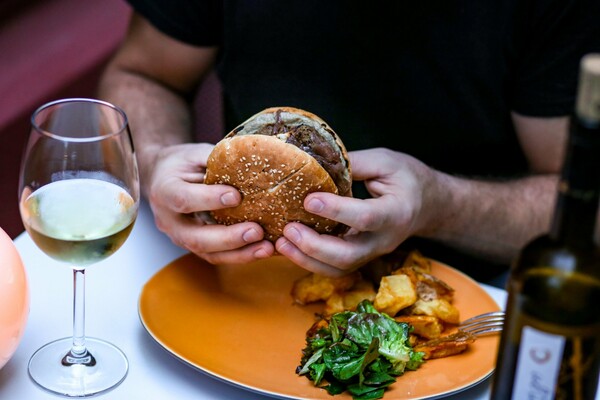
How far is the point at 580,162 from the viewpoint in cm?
78

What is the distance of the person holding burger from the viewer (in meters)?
1.75

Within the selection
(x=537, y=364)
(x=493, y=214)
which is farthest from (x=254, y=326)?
(x=493, y=214)

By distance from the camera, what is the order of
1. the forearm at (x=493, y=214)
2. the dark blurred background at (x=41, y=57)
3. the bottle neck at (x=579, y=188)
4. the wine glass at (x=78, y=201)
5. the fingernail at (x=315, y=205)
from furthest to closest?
the dark blurred background at (x=41, y=57)
the forearm at (x=493, y=214)
the fingernail at (x=315, y=205)
the wine glass at (x=78, y=201)
the bottle neck at (x=579, y=188)

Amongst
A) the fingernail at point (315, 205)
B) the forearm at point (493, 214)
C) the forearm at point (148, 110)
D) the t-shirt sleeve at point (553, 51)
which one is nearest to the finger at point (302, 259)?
the fingernail at point (315, 205)

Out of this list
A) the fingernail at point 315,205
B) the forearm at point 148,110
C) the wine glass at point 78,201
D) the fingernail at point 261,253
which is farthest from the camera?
the forearm at point 148,110

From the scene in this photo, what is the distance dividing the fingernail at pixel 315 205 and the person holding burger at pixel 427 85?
34 centimetres

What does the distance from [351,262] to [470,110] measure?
0.65 meters

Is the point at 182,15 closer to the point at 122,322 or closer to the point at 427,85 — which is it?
the point at 427,85

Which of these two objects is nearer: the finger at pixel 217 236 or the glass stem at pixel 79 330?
the glass stem at pixel 79 330

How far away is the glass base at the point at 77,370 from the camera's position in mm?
1172

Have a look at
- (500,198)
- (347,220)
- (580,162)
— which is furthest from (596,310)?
(500,198)

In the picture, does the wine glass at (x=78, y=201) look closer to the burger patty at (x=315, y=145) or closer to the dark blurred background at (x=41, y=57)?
the burger patty at (x=315, y=145)

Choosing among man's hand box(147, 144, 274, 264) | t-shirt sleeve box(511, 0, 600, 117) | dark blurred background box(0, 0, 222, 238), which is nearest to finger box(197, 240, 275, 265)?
man's hand box(147, 144, 274, 264)

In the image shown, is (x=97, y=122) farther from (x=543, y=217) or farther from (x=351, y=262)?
(x=543, y=217)
